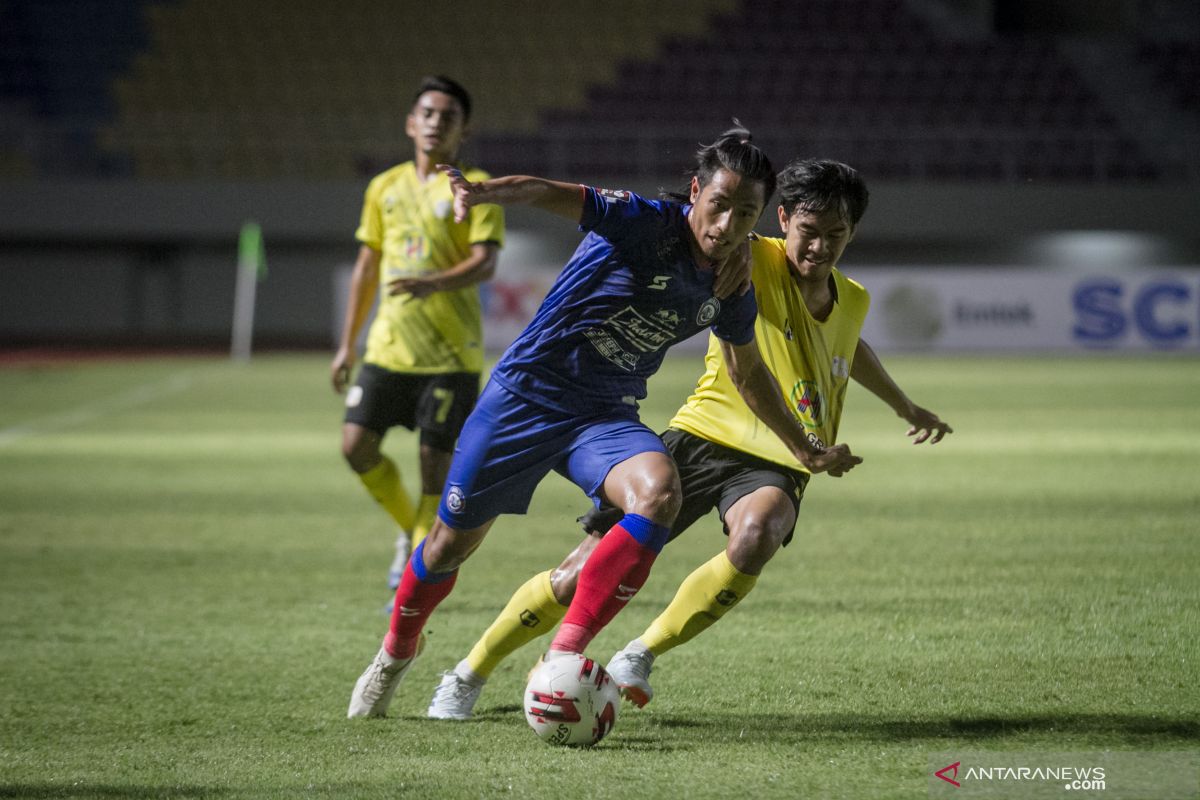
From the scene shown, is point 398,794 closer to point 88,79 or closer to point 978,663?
point 978,663

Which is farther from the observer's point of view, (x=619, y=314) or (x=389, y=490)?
(x=389, y=490)

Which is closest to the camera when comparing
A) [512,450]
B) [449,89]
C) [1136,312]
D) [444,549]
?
[512,450]

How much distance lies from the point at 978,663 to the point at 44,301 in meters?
29.4

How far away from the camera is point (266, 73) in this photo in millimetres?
31500

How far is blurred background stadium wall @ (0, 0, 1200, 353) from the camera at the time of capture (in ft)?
92.7

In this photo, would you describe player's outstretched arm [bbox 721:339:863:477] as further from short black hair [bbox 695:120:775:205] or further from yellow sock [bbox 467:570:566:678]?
yellow sock [bbox 467:570:566:678]

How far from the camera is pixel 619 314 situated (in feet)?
14.3

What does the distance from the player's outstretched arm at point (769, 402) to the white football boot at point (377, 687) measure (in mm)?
1356

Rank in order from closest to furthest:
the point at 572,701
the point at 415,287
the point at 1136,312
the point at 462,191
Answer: the point at 462,191
the point at 572,701
the point at 415,287
the point at 1136,312

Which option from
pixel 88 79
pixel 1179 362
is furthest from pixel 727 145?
pixel 88 79

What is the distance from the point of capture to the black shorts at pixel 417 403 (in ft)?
22.7

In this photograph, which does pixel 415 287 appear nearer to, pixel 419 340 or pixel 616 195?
pixel 419 340

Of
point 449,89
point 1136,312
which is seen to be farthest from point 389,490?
point 1136,312

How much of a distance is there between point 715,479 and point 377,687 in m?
1.25
